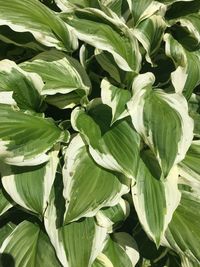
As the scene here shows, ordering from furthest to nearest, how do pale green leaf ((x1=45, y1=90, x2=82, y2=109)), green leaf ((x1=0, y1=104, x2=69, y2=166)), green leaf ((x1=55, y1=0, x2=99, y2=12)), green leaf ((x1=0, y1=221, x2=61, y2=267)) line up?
green leaf ((x1=55, y1=0, x2=99, y2=12)) → pale green leaf ((x1=45, y1=90, x2=82, y2=109)) → green leaf ((x1=0, y1=221, x2=61, y2=267)) → green leaf ((x1=0, y1=104, x2=69, y2=166))

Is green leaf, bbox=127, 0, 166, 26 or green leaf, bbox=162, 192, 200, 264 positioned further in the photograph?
green leaf, bbox=127, 0, 166, 26

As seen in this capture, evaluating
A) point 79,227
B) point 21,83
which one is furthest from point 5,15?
point 79,227

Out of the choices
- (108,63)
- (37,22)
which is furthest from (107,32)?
(37,22)

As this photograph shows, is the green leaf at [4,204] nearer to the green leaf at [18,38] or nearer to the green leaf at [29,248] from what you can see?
the green leaf at [29,248]

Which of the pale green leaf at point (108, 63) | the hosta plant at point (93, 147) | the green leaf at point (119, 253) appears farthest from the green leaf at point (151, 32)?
the green leaf at point (119, 253)

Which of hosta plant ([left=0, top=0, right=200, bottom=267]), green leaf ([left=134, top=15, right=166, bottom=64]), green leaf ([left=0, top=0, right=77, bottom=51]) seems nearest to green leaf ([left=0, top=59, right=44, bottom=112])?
hosta plant ([left=0, top=0, right=200, bottom=267])

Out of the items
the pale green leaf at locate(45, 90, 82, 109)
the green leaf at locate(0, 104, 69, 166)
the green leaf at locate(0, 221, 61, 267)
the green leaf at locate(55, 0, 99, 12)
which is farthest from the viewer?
the green leaf at locate(55, 0, 99, 12)

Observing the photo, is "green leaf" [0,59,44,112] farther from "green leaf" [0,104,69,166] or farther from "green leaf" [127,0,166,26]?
"green leaf" [127,0,166,26]
